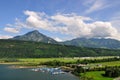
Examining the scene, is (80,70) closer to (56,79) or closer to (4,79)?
(56,79)

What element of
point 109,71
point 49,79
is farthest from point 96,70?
point 49,79

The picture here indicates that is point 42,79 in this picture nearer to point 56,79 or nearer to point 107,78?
point 56,79

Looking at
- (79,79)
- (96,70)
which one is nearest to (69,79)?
(79,79)

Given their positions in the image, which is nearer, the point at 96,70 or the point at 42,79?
the point at 42,79

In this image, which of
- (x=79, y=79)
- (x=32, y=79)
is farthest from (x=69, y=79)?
(x=32, y=79)

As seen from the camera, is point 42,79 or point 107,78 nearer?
point 107,78

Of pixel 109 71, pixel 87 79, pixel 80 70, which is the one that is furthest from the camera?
pixel 80 70

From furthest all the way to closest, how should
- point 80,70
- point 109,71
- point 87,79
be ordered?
point 80,70 < point 109,71 < point 87,79
